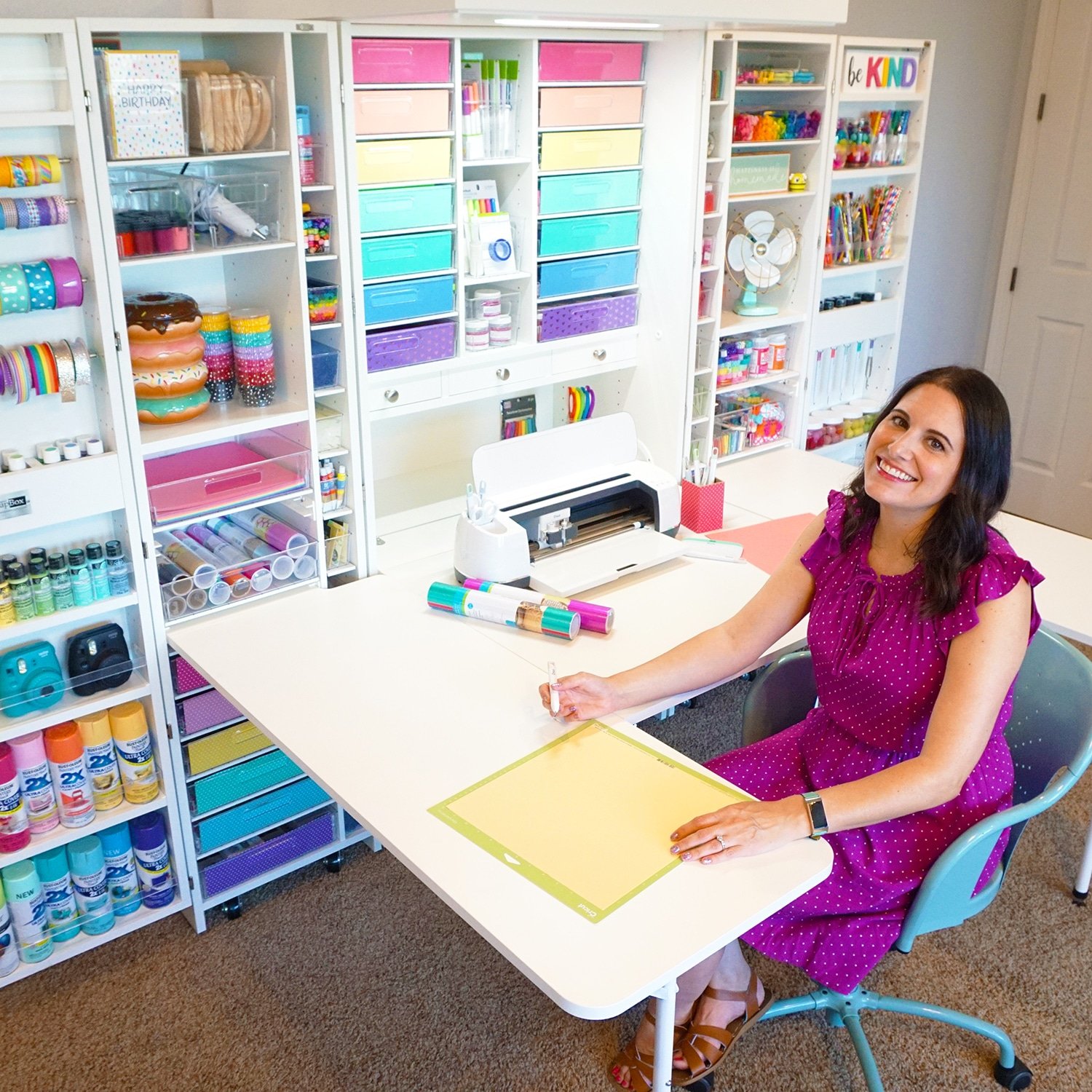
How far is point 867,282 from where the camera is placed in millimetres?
3615

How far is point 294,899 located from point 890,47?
280 centimetres

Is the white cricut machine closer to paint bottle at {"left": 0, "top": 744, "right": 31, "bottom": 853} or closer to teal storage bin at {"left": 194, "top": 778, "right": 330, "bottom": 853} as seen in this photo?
teal storage bin at {"left": 194, "top": 778, "right": 330, "bottom": 853}

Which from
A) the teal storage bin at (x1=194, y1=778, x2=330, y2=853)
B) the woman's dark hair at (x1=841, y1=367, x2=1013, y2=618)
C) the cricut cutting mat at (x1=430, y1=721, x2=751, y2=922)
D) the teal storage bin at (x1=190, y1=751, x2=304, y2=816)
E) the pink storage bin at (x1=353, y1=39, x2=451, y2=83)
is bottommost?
the teal storage bin at (x1=194, y1=778, x2=330, y2=853)

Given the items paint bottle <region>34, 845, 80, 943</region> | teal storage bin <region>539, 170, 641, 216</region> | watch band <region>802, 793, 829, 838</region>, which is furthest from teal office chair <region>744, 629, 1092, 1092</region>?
paint bottle <region>34, 845, 80, 943</region>

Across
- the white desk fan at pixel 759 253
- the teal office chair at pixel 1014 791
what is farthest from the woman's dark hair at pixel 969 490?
the white desk fan at pixel 759 253

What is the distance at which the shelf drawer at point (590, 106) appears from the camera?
2.56 metres

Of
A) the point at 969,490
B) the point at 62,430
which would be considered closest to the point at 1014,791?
the point at 969,490

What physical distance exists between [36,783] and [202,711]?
345 mm

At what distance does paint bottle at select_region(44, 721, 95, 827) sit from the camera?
2244 mm

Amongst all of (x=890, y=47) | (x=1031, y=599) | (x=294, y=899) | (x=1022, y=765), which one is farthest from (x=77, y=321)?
(x=890, y=47)

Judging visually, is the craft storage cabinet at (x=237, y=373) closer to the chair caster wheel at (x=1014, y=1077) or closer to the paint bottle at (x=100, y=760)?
the paint bottle at (x=100, y=760)

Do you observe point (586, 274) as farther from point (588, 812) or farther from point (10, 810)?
point (10, 810)

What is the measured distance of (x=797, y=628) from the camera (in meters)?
2.28

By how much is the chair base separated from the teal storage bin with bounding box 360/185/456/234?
176cm
